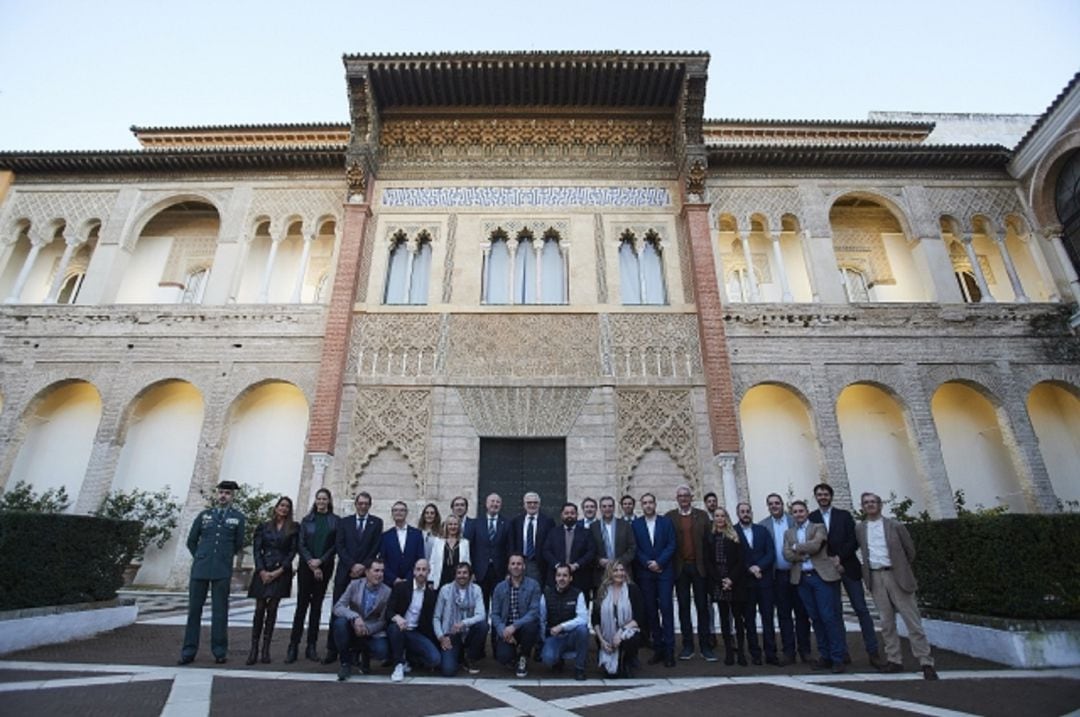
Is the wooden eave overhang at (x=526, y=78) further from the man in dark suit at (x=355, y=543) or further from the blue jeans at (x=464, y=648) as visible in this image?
the blue jeans at (x=464, y=648)

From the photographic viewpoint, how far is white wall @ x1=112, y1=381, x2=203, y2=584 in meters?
11.1

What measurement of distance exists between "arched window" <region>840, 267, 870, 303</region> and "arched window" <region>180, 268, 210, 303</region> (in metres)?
15.4

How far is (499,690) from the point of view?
388 centimetres

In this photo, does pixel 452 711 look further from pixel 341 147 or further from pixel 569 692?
pixel 341 147

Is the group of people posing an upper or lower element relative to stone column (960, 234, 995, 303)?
lower

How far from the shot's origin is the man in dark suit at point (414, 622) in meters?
4.40

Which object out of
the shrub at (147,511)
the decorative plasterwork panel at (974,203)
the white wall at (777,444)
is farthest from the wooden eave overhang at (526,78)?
the shrub at (147,511)

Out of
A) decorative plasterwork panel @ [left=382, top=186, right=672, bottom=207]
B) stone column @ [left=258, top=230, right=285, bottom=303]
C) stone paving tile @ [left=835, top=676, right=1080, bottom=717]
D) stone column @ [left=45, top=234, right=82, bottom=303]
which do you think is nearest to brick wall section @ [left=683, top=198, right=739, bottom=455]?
decorative plasterwork panel @ [left=382, top=186, right=672, bottom=207]

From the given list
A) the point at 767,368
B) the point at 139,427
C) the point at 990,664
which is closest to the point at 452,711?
the point at 990,664

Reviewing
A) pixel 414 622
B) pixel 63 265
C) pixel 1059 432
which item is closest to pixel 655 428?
pixel 414 622

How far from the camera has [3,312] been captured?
11.5 m

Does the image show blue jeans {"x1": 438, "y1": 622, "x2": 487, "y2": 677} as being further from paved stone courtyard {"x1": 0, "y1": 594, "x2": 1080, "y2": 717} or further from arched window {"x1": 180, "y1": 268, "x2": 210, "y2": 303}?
arched window {"x1": 180, "y1": 268, "x2": 210, "y2": 303}

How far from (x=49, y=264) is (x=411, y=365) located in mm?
9750

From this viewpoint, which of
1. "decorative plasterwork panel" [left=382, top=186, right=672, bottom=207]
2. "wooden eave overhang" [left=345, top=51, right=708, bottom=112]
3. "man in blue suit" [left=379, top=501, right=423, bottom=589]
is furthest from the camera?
"decorative plasterwork panel" [left=382, top=186, right=672, bottom=207]
